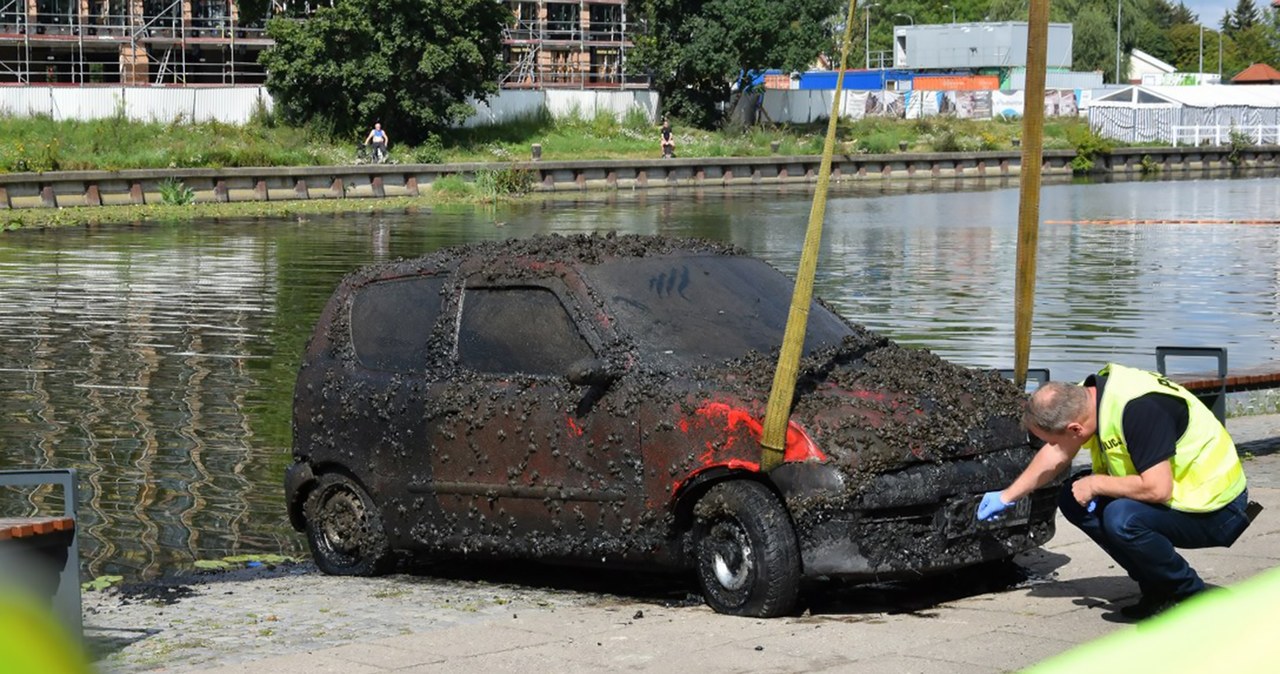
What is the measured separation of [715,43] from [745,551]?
7245 cm

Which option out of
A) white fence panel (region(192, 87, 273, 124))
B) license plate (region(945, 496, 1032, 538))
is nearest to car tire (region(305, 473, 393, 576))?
license plate (region(945, 496, 1032, 538))

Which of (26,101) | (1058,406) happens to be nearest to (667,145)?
(26,101)

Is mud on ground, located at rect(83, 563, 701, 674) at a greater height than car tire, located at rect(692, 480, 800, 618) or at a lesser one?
lesser

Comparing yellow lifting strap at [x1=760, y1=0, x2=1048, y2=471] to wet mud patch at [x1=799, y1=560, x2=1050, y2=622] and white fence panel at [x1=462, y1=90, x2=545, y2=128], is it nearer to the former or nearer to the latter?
wet mud patch at [x1=799, y1=560, x2=1050, y2=622]

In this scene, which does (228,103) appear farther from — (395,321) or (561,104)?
(395,321)

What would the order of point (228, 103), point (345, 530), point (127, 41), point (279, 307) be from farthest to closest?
point (127, 41), point (228, 103), point (279, 307), point (345, 530)

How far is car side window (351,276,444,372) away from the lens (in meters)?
8.67

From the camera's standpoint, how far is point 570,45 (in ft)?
289

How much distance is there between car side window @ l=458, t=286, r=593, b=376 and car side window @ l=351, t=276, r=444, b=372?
248mm

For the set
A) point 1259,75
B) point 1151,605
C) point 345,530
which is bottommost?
point 345,530

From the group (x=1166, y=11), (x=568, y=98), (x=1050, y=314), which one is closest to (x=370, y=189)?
(x=568, y=98)

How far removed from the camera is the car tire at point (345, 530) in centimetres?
866

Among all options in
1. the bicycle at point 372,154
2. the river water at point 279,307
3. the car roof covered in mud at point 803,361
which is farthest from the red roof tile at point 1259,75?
the car roof covered in mud at point 803,361

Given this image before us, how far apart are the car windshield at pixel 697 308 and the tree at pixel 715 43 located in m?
69.4
